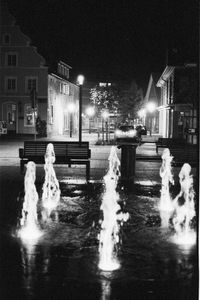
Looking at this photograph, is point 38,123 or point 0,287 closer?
point 0,287

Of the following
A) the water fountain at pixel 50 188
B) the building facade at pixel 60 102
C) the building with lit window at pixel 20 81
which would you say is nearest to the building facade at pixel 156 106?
the building facade at pixel 60 102

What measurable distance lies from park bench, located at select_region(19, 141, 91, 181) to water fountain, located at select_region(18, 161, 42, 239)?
2.26 meters

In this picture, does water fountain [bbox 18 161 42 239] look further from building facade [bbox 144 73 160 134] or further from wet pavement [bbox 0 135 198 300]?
building facade [bbox 144 73 160 134]

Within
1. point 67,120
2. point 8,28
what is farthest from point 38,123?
point 67,120

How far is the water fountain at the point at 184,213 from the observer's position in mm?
7610

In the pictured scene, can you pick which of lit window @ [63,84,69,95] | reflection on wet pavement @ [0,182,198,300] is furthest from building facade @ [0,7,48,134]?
reflection on wet pavement @ [0,182,198,300]

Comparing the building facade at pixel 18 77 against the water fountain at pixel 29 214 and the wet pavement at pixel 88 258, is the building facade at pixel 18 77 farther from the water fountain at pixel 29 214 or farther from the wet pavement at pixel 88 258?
the wet pavement at pixel 88 258

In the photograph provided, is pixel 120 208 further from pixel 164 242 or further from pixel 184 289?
pixel 184 289

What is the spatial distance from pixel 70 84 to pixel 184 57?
65.1 ft

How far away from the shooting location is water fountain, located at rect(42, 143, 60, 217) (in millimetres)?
10141

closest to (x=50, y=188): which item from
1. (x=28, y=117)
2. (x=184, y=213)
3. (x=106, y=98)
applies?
(x=184, y=213)

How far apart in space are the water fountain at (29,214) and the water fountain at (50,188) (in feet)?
0.80

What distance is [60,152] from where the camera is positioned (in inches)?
615

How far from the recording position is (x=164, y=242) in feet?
24.0
